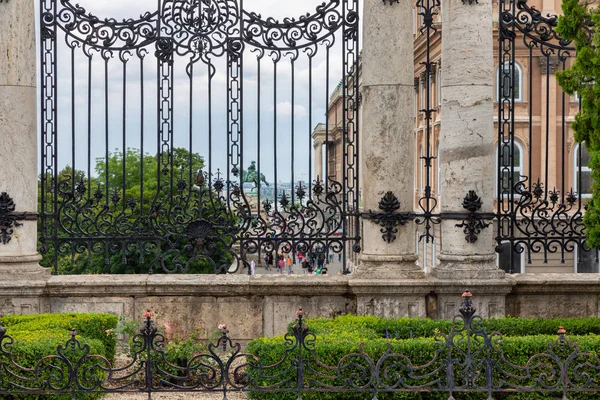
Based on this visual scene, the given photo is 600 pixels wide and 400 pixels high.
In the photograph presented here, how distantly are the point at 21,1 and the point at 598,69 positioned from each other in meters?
6.85

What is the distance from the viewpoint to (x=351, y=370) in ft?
27.7

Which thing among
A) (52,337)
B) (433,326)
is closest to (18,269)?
(52,337)

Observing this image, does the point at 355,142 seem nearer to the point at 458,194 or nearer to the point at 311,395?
the point at 458,194

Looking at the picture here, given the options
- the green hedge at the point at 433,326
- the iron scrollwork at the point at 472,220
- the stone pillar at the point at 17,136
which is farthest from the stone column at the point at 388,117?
the stone pillar at the point at 17,136

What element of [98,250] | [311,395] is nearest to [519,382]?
[311,395]

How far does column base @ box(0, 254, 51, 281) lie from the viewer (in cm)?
1094

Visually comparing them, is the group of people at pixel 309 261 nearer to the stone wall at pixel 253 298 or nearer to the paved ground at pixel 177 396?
the stone wall at pixel 253 298

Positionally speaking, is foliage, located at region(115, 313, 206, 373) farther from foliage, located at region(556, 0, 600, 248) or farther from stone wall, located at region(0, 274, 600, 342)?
foliage, located at region(556, 0, 600, 248)

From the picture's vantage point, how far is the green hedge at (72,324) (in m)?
9.41

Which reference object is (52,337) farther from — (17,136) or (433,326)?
(433,326)

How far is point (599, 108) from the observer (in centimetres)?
973

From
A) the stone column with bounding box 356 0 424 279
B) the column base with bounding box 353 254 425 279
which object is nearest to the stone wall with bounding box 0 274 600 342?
the column base with bounding box 353 254 425 279

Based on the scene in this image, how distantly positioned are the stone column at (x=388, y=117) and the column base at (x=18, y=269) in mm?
4037

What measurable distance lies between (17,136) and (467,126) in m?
5.54
